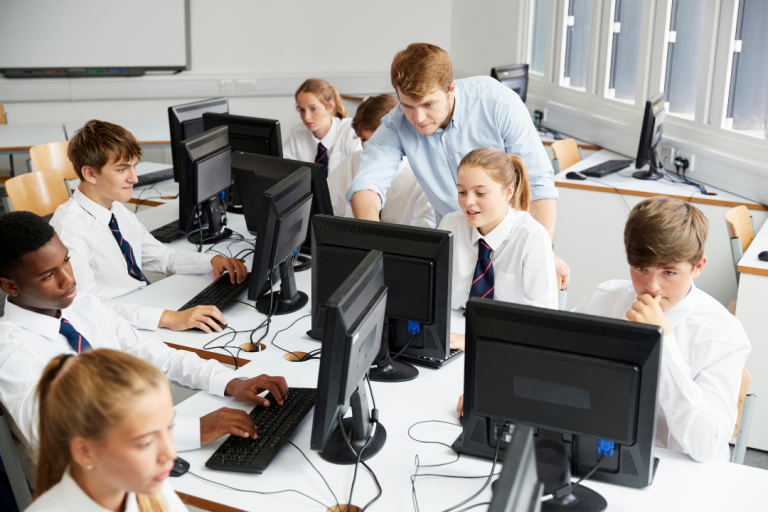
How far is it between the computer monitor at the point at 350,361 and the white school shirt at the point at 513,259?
0.71m

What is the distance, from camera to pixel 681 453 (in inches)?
60.4

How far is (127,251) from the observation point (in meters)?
2.47

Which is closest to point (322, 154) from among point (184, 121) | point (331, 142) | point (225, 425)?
point (331, 142)

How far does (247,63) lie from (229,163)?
353 cm

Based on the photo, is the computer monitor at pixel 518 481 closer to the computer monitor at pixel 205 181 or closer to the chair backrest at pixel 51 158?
the computer monitor at pixel 205 181

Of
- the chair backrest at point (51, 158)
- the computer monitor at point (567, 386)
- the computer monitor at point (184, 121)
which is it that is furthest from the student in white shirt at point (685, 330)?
the chair backrest at point (51, 158)

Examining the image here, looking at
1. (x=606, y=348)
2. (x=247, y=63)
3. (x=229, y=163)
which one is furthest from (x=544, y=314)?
(x=247, y=63)

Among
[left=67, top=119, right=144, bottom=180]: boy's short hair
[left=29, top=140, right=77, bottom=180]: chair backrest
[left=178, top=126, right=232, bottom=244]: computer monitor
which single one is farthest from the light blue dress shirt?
[left=29, top=140, right=77, bottom=180]: chair backrest

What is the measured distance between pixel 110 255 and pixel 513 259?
1368 millimetres

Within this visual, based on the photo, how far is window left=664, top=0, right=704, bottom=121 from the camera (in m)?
3.88

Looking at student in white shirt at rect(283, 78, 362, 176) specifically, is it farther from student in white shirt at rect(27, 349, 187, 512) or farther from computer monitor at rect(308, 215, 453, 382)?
student in white shirt at rect(27, 349, 187, 512)

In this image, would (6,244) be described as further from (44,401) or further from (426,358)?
(426,358)

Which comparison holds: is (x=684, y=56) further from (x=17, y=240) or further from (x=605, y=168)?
(x=17, y=240)

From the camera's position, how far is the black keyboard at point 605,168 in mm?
3867
